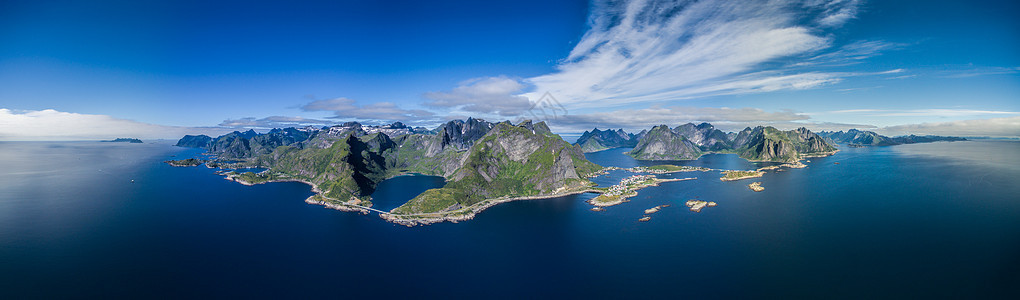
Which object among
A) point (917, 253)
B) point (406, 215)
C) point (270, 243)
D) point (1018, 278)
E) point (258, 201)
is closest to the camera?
point (1018, 278)

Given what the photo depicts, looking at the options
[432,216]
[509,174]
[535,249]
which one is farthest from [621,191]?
[432,216]

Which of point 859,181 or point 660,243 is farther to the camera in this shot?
point 859,181

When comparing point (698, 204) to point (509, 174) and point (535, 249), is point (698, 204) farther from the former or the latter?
point (509, 174)

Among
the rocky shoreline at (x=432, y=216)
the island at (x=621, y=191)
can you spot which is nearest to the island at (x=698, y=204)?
the island at (x=621, y=191)

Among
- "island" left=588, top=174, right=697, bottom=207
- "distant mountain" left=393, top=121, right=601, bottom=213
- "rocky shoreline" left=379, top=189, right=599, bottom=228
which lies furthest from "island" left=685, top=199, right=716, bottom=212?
"rocky shoreline" left=379, top=189, right=599, bottom=228

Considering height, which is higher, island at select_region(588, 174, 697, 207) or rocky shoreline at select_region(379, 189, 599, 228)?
island at select_region(588, 174, 697, 207)

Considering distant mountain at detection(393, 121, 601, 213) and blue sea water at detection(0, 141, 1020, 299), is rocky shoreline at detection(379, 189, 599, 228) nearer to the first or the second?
Result: distant mountain at detection(393, 121, 601, 213)

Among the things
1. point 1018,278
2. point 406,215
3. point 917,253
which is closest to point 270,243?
point 406,215

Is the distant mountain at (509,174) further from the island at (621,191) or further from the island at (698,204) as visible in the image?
the island at (698,204)

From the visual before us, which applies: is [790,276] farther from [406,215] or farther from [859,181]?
[859,181]
